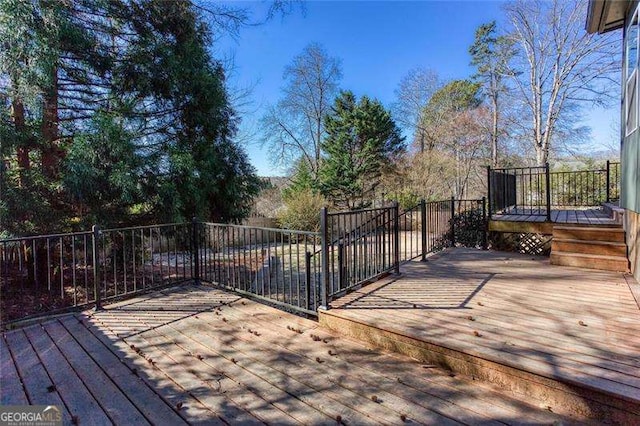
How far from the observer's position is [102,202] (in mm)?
4840

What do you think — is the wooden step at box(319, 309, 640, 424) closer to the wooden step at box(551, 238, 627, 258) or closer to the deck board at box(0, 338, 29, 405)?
the deck board at box(0, 338, 29, 405)

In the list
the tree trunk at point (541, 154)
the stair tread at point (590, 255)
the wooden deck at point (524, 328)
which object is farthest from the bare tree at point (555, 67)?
the wooden deck at point (524, 328)

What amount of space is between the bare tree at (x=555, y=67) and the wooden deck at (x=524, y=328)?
40.9 ft

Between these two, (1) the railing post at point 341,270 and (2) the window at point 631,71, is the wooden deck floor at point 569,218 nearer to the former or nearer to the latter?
(2) the window at point 631,71

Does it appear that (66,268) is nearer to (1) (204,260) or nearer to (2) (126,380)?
(1) (204,260)

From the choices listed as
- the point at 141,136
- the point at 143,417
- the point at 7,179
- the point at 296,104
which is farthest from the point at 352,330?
the point at 296,104

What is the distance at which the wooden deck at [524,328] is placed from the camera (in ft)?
6.05

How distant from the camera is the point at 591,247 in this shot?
462cm

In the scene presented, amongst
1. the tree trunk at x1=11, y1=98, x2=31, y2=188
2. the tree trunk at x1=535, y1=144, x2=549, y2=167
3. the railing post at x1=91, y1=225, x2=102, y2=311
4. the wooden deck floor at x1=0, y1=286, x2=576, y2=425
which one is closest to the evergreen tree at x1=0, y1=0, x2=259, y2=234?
the tree trunk at x1=11, y1=98, x2=31, y2=188

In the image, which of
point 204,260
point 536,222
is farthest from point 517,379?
point 536,222

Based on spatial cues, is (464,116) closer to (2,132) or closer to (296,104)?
(296,104)

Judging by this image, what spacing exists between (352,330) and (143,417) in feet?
5.45

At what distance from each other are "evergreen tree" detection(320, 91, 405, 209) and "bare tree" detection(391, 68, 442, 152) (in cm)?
83

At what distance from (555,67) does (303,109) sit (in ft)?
43.7
